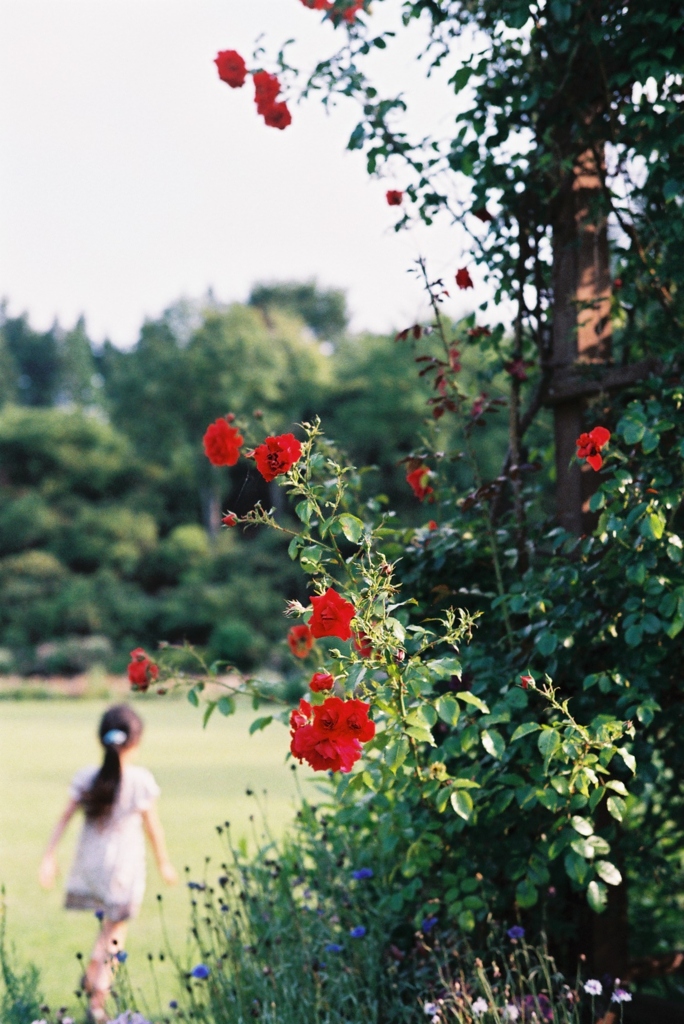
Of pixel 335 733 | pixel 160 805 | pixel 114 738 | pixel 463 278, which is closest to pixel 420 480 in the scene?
pixel 463 278

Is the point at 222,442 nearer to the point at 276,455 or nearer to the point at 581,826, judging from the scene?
the point at 276,455

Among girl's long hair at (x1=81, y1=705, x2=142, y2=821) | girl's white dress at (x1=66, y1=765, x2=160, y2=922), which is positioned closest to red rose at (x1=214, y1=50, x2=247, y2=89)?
girl's long hair at (x1=81, y1=705, x2=142, y2=821)

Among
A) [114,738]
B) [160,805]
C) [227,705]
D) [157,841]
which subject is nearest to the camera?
[227,705]

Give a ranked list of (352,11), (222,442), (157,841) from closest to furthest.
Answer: (222,442)
(352,11)
(157,841)

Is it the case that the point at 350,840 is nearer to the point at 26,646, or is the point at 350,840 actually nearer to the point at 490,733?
the point at 490,733

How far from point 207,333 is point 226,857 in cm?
2112

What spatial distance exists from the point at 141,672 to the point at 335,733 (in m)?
0.79

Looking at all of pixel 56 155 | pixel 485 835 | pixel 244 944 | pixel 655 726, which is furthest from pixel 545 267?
pixel 56 155

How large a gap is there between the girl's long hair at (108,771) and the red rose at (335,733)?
81.1 inches

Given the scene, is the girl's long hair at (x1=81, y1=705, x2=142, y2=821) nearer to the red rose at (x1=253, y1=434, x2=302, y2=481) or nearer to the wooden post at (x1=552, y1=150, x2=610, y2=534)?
the wooden post at (x1=552, y1=150, x2=610, y2=534)

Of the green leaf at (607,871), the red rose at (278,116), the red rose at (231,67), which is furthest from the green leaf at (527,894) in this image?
the red rose at (231,67)

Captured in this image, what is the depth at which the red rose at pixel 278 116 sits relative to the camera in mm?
2115

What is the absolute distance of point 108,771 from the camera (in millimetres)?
3256

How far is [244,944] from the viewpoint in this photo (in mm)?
2236
